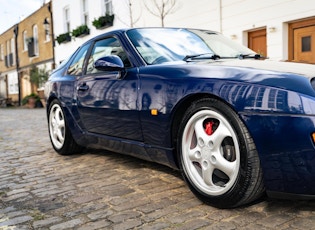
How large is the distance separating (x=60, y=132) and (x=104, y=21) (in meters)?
10.8

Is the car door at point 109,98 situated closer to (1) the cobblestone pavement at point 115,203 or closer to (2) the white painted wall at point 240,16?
(1) the cobblestone pavement at point 115,203

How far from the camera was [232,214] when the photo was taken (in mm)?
2416

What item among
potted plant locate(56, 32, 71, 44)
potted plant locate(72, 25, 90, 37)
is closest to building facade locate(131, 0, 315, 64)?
potted plant locate(72, 25, 90, 37)

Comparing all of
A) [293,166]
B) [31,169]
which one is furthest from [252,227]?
[31,169]

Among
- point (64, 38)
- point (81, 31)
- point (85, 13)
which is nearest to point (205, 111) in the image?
point (81, 31)

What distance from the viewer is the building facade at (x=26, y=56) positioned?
21703 mm

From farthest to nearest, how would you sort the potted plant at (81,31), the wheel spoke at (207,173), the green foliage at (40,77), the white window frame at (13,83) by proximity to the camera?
the white window frame at (13,83), the green foliage at (40,77), the potted plant at (81,31), the wheel spoke at (207,173)

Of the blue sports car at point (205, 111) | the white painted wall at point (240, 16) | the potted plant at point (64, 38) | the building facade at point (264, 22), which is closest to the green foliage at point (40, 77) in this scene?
the potted plant at point (64, 38)

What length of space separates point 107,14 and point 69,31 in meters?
5.12

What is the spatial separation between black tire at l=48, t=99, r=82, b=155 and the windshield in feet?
5.14

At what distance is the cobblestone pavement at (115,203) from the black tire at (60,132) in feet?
1.24

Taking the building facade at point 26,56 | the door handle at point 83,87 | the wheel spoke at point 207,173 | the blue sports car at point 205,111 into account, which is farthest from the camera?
the building facade at point 26,56

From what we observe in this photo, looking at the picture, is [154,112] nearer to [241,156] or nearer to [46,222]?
[241,156]

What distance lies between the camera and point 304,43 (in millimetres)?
8031
